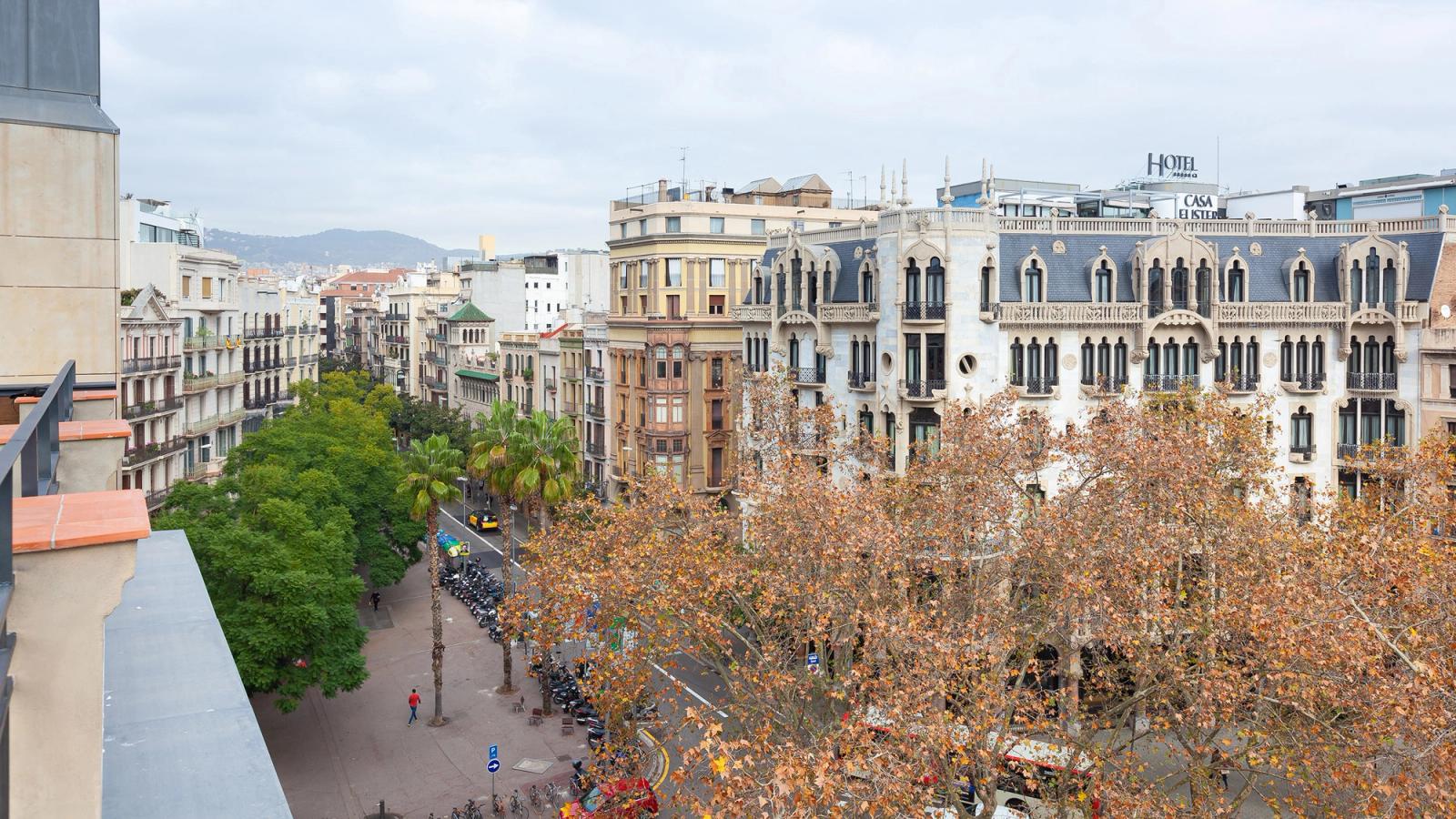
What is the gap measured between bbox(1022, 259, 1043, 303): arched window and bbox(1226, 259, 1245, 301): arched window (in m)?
8.74

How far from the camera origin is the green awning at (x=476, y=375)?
105 metres

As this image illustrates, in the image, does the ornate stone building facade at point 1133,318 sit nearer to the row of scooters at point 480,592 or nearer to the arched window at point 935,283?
the arched window at point 935,283

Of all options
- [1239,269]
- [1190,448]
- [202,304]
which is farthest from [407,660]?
[1239,269]

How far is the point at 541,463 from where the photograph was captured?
49.6 meters

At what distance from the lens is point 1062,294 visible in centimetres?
4584

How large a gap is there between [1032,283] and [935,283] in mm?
4230

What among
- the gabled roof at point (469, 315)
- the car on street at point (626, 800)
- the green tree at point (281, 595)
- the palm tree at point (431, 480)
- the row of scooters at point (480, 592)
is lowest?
the row of scooters at point (480, 592)

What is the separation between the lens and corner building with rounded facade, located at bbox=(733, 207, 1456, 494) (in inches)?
1766

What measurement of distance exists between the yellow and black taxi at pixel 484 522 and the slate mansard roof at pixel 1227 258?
50.4 m

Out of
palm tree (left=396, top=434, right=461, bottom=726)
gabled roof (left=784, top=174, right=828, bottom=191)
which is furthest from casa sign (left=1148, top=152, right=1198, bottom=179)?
palm tree (left=396, top=434, right=461, bottom=726)

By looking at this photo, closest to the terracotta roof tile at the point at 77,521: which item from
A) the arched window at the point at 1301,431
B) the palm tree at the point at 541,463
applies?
the palm tree at the point at 541,463

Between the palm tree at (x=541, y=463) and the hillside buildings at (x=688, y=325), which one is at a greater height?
the hillside buildings at (x=688, y=325)

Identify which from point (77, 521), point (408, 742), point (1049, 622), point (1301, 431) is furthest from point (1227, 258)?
point (77, 521)

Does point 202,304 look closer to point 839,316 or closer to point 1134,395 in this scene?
point 839,316
